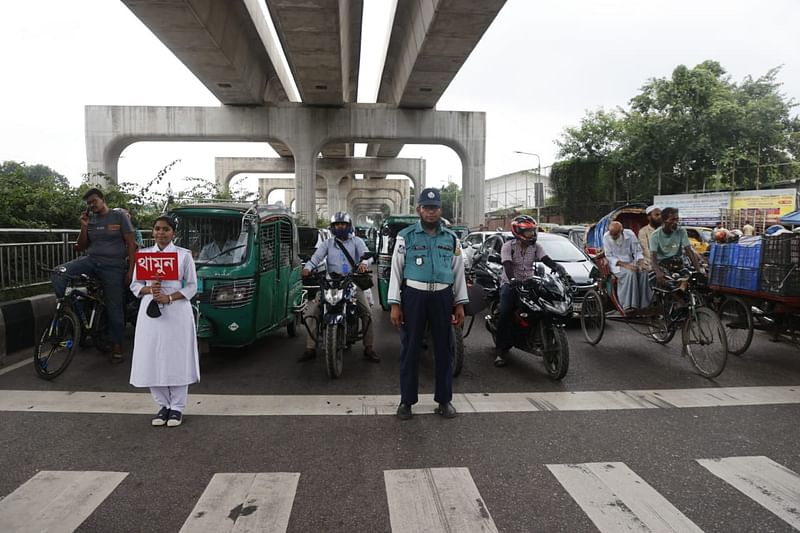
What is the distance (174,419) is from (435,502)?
247cm

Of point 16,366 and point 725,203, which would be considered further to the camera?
point 725,203

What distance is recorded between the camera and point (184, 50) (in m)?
17.1

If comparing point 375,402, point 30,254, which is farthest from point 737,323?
point 30,254

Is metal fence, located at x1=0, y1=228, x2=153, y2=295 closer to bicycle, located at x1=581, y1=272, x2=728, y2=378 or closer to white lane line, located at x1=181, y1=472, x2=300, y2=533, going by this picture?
white lane line, located at x1=181, y1=472, x2=300, y2=533

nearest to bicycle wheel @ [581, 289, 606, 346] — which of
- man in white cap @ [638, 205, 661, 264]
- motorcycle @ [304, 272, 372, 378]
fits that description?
man in white cap @ [638, 205, 661, 264]

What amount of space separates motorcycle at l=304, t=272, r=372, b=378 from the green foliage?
3089cm

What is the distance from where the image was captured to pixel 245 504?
3102 mm

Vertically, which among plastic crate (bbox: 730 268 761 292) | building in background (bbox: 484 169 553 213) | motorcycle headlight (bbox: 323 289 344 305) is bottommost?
motorcycle headlight (bbox: 323 289 344 305)

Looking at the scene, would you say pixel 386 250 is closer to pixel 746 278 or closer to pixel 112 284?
pixel 112 284

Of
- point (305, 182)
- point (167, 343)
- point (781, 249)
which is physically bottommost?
point (167, 343)

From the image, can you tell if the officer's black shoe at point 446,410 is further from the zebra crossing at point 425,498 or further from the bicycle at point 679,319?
the bicycle at point 679,319

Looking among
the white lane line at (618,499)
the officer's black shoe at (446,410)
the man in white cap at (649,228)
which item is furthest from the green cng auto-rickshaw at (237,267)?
the man in white cap at (649,228)

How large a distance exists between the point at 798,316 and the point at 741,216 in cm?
2349

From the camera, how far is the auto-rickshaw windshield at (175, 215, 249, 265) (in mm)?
6422
